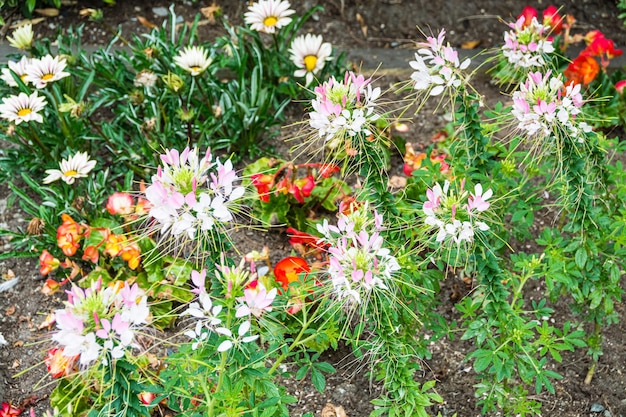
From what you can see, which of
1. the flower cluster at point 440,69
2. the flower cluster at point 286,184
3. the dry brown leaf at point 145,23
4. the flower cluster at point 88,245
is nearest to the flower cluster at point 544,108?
the flower cluster at point 440,69

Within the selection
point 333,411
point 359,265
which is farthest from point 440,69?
point 333,411

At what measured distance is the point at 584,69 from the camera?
3.35 metres

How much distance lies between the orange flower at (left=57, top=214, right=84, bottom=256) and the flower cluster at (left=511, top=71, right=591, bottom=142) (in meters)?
1.53

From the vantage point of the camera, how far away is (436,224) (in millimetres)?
1818

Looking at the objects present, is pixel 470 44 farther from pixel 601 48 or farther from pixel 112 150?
pixel 112 150

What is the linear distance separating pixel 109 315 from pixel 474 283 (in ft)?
5.14

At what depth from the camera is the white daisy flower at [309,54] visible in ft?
10.8

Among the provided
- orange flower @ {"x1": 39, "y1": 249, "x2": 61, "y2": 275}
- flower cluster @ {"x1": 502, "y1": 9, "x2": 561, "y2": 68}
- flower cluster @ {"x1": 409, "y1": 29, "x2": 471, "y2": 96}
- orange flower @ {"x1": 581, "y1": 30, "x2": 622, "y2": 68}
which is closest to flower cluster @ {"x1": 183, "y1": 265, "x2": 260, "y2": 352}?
flower cluster @ {"x1": 409, "y1": 29, "x2": 471, "y2": 96}

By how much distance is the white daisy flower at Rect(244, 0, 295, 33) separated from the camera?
3.26 metres

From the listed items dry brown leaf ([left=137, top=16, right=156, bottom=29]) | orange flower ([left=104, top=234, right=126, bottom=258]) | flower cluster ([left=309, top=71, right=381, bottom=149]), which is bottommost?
orange flower ([left=104, top=234, right=126, bottom=258])

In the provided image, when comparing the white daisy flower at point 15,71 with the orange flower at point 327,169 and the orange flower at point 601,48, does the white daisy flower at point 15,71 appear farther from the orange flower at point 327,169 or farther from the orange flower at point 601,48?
the orange flower at point 601,48

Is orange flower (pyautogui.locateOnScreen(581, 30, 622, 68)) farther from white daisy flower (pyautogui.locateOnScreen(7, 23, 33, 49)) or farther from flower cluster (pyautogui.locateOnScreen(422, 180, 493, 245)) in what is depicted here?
white daisy flower (pyautogui.locateOnScreen(7, 23, 33, 49))

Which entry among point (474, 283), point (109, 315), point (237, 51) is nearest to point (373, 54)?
point (237, 51)

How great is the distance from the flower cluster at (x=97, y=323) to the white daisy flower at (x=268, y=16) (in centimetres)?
191
